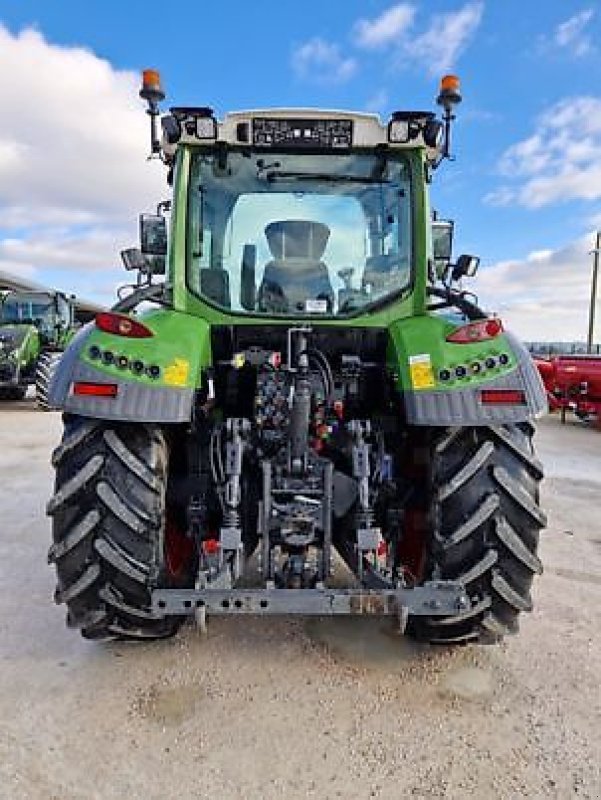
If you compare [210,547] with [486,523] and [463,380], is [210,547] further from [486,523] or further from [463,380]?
[463,380]

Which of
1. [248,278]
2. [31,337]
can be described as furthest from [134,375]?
[31,337]

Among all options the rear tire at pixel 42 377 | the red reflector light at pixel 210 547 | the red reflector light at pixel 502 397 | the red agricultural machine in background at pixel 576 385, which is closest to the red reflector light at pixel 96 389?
the red reflector light at pixel 210 547

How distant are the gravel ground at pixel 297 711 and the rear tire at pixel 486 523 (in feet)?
1.00

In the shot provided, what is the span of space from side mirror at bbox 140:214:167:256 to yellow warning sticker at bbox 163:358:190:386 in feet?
3.52

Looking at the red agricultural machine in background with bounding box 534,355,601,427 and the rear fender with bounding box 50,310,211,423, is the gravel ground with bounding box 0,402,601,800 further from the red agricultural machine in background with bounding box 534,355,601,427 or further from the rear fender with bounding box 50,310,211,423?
the red agricultural machine in background with bounding box 534,355,601,427

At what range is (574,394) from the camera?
9828 millimetres

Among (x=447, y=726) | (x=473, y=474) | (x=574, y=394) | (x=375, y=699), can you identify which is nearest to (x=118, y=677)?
(x=375, y=699)

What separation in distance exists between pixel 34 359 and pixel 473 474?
11.2 m

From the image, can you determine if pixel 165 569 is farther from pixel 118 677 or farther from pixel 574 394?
pixel 574 394

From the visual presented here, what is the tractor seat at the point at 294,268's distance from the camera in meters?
3.11

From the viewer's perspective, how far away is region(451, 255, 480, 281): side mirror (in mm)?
3340

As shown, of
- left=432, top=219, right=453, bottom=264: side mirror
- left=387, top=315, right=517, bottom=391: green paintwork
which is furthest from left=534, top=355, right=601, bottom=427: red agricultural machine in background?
left=387, top=315, right=517, bottom=391: green paintwork

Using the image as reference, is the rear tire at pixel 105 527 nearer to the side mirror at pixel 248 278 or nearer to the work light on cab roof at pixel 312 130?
the side mirror at pixel 248 278

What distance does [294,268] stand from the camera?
3.14 metres
